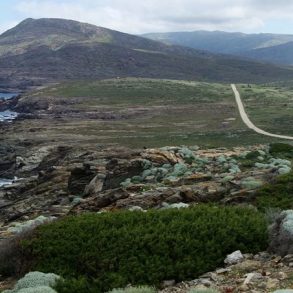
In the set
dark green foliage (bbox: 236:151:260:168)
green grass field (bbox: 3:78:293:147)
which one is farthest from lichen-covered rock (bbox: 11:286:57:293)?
green grass field (bbox: 3:78:293:147)

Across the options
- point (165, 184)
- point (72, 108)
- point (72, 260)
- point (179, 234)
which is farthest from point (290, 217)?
point (72, 108)

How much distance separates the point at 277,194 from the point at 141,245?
6.51m

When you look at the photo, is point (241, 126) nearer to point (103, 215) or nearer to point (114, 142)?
point (114, 142)

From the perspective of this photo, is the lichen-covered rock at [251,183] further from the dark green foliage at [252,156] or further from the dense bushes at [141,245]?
the dark green foliage at [252,156]

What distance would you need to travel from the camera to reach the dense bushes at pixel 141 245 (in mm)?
12273

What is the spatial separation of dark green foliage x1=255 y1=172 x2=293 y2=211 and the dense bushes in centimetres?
267

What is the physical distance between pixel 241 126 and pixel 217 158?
59.7m

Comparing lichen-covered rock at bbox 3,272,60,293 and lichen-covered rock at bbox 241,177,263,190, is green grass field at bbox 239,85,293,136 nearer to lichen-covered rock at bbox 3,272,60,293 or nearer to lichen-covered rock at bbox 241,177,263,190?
lichen-covered rock at bbox 241,177,263,190

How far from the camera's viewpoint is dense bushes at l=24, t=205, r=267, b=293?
40.3 ft

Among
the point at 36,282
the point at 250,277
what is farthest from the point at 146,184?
the point at 250,277

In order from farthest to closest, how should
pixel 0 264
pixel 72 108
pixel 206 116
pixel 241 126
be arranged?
pixel 72 108 < pixel 206 116 < pixel 241 126 < pixel 0 264

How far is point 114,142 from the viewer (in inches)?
3017

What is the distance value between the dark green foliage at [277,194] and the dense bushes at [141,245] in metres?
2.67

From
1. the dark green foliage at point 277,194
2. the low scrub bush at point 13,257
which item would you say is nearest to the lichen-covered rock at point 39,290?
the low scrub bush at point 13,257
